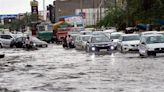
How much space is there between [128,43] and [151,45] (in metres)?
9.40

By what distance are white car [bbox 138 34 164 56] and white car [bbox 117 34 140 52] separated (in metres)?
7.35

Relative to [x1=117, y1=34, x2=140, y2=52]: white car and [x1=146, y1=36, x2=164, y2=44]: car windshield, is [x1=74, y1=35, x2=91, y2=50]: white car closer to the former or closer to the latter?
[x1=117, y1=34, x2=140, y2=52]: white car

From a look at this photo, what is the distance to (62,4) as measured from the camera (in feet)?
646

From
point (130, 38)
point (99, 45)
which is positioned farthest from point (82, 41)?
point (99, 45)

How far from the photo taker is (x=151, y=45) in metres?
35.0

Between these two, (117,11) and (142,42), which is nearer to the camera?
(142,42)

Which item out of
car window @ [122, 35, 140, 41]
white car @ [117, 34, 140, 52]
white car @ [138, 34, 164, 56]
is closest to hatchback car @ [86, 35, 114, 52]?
white car @ [117, 34, 140, 52]

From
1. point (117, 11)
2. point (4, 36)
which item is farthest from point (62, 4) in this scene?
point (4, 36)

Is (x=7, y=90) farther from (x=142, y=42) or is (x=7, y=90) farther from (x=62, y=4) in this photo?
(x=62, y=4)

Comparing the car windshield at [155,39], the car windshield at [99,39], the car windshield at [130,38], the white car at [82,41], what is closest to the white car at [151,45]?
the car windshield at [155,39]

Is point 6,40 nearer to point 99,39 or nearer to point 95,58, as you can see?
point 99,39

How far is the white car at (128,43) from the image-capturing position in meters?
44.2

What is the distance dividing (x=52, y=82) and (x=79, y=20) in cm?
9184

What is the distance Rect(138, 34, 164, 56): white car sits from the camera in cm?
3487
